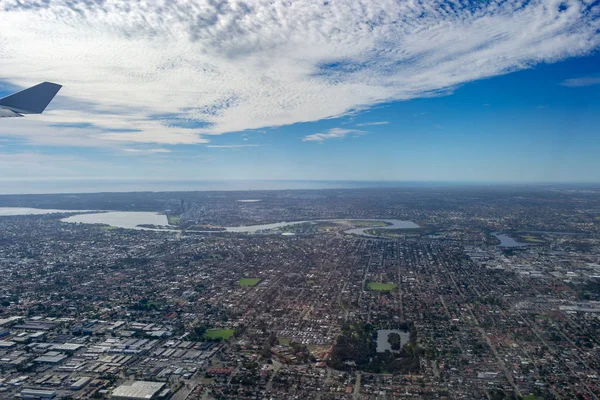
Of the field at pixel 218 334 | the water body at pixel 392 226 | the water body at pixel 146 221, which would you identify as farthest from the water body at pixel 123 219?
the field at pixel 218 334

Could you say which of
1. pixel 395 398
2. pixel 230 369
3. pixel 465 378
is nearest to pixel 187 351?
pixel 230 369

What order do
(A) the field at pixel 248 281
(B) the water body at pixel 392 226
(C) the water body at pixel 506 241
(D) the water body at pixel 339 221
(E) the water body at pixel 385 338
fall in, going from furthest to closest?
1. (D) the water body at pixel 339 221
2. (B) the water body at pixel 392 226
3. (C) the water body at pixel 506 241
4. (A) the field at pixel 248 281
5. (E) the water body at pixel 385 338

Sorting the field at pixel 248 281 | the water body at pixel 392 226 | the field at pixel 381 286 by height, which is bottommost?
the field at pixel 381 286

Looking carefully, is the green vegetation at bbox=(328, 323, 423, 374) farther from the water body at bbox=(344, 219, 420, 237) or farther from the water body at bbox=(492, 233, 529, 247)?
the water body at bbox=(344, 219, 420, 237)

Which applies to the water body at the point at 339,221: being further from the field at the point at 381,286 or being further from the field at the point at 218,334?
the field at the point at 218,334

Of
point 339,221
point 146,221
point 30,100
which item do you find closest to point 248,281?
point 30,100

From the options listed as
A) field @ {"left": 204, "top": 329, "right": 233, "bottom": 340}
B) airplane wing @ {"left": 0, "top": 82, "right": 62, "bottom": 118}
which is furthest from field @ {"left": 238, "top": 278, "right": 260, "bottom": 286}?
airplane wing @ {"left": 0, "top": 82, "right": 62, "bottom": 118}

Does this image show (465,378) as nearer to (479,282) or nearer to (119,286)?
(479,282)
